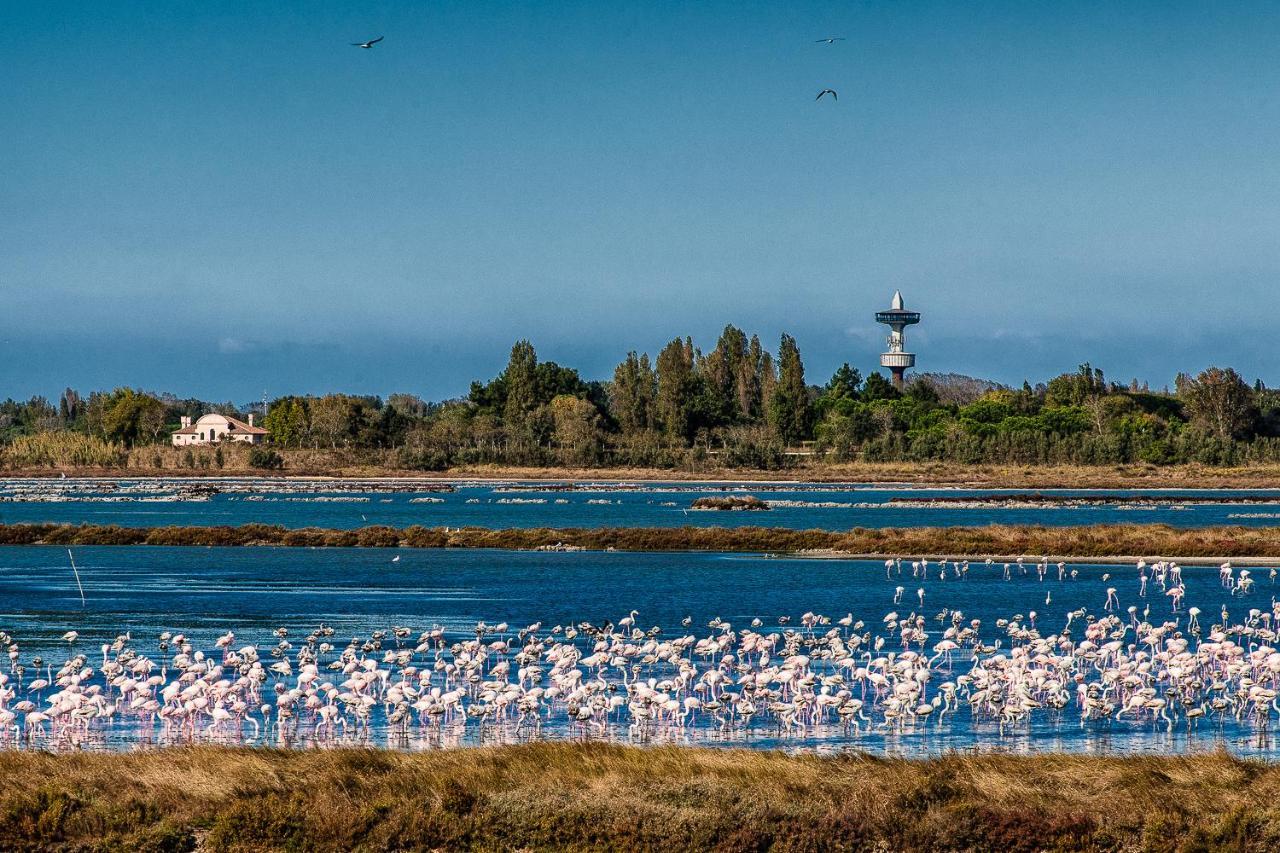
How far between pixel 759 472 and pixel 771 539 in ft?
257

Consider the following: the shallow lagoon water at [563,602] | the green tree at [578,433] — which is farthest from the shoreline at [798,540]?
the green tree at [578,433]

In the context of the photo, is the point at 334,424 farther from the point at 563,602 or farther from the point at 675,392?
the point at 563,602

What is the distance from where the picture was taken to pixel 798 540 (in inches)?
2131

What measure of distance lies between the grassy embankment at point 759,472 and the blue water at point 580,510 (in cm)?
999

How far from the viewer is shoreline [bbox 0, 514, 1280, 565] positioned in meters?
50.2

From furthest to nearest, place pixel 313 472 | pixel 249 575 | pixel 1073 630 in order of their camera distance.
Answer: pixel 313 472, pixel 249 575, pixel 1073 630

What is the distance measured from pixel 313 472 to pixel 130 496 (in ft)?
141

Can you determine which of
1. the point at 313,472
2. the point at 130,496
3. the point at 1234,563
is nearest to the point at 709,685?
the point at 1234,563

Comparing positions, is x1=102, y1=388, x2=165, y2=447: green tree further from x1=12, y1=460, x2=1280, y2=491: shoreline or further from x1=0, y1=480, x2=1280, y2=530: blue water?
x1=0, y1=480, x2=1280, y2=530: blue water

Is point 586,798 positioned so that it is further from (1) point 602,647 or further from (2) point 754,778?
(1) point 602,647

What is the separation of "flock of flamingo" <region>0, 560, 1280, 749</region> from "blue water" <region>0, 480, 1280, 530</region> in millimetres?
40091

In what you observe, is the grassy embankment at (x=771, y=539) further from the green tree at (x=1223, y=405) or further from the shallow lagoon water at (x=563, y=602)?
the green tree at (x=1223, y=405)

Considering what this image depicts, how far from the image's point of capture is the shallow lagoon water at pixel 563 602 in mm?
20828

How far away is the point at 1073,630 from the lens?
32.7 meters
